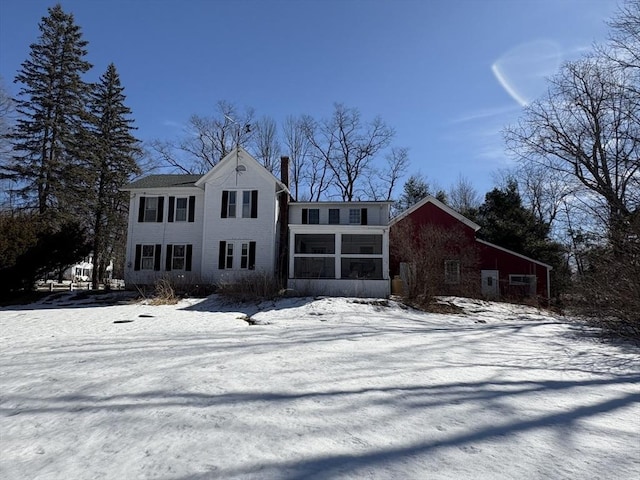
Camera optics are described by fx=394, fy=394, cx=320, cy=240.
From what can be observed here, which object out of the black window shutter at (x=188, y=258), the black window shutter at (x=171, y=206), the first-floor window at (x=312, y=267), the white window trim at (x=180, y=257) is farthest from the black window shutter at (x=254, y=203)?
the black window shutter at (x=171, y=206)

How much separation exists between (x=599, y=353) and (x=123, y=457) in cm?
894

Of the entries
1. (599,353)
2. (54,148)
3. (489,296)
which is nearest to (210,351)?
(599,353)

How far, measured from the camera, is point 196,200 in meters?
23.3

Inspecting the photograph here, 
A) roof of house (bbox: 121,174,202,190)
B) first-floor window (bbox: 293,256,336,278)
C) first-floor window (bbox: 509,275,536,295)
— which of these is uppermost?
roof of house (bbox: 121,174,202,190)

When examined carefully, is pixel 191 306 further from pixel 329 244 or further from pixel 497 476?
pixel 497 476

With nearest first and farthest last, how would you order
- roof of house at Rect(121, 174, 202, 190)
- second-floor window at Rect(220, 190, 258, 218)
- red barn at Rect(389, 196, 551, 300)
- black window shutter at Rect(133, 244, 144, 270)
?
second-floor window at Rect(220, 190, 258, 218) < black window shutter at Rect(133, 244, 144, 270) < roof of house at Rect(121, 174, 202, 190) < red barn at Rect(389, 196, 551, 300)

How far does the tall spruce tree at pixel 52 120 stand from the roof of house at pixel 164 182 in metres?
7.48

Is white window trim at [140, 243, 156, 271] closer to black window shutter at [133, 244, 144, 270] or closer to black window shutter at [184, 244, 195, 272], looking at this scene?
black window shutter at [133, 244, 144, 270]

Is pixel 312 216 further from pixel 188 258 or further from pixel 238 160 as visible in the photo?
pixel 188 258

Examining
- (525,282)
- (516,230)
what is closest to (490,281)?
(525,282)

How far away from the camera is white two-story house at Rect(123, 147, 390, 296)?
21.2 metres

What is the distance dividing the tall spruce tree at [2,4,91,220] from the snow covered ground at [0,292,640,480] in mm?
23685

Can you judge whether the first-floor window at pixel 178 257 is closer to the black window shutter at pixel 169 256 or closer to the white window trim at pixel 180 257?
the white window trim at pixel 180 257

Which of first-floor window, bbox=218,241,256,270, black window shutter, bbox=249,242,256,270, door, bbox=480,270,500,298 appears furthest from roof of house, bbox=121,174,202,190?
door, bbox=480,270,500,298
